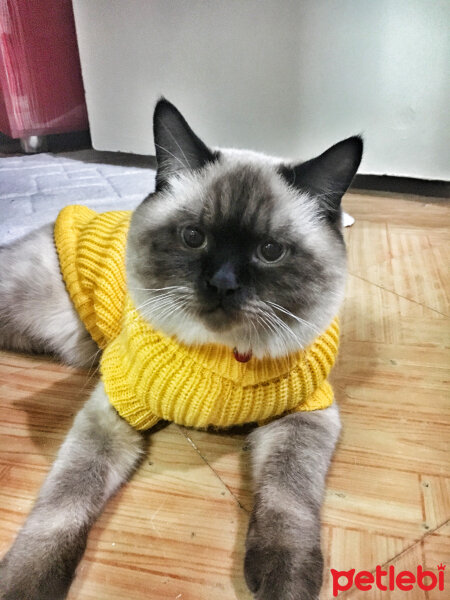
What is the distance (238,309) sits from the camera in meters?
0.78

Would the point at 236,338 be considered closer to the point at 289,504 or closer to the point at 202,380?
the point at 202,380

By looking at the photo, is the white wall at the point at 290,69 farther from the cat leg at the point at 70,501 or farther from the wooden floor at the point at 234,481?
the cat leg at the point at 70,501

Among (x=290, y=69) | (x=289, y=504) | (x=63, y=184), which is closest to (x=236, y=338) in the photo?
(x=289, y=504)

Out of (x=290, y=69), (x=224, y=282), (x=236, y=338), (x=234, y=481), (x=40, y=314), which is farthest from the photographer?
(x=290, y=69)

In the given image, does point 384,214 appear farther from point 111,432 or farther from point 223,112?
point 111,432

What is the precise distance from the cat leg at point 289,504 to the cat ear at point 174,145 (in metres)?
0.52

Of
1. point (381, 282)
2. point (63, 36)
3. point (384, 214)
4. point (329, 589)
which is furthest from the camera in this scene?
point (63, 36)

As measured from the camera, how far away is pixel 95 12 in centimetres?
273

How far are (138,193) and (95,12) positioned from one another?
3.62 feet

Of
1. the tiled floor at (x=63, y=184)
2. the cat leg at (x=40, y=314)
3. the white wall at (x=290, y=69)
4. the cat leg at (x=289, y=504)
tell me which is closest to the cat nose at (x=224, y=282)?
the cat leg at (x=289, y=504)

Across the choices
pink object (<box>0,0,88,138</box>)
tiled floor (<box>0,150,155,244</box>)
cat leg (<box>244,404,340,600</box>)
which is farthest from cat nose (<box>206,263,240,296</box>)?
pink object (<box>0,0,88,138</box>)

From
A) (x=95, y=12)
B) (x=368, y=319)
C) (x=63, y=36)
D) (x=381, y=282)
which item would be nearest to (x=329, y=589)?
(x=368, y=319)

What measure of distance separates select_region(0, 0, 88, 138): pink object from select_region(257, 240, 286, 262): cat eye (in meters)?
2.66

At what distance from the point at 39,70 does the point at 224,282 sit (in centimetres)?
277
